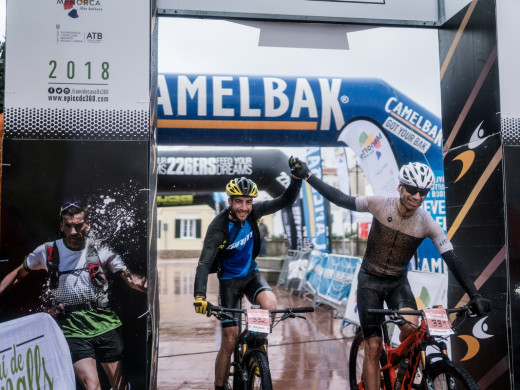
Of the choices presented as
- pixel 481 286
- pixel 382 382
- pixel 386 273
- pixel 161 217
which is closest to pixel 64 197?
pixel 386 273

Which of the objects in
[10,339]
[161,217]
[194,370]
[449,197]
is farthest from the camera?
[161,217]

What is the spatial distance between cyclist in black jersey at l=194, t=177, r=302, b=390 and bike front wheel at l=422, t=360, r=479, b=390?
123 centimetres

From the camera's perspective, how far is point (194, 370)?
587 cm

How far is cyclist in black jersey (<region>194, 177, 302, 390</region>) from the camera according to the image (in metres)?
4.07

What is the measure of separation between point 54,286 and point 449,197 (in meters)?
3.52

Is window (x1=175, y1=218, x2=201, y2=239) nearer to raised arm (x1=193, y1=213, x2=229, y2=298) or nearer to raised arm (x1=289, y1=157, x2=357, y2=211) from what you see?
raised arm (x1=193, y1=213, x2=229, y2=298)

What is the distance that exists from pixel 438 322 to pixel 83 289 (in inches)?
98.7

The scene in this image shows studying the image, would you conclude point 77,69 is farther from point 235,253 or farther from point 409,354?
point 409,354

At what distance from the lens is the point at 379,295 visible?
13.4ft

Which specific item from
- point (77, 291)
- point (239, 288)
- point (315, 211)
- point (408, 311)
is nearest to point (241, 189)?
point (239, 288)

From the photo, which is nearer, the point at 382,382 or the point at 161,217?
the point at 382,382

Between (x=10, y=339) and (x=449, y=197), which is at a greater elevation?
(x=449, y=197)

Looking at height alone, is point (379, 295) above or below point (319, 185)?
below

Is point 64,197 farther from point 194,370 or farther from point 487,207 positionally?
point 487,207
